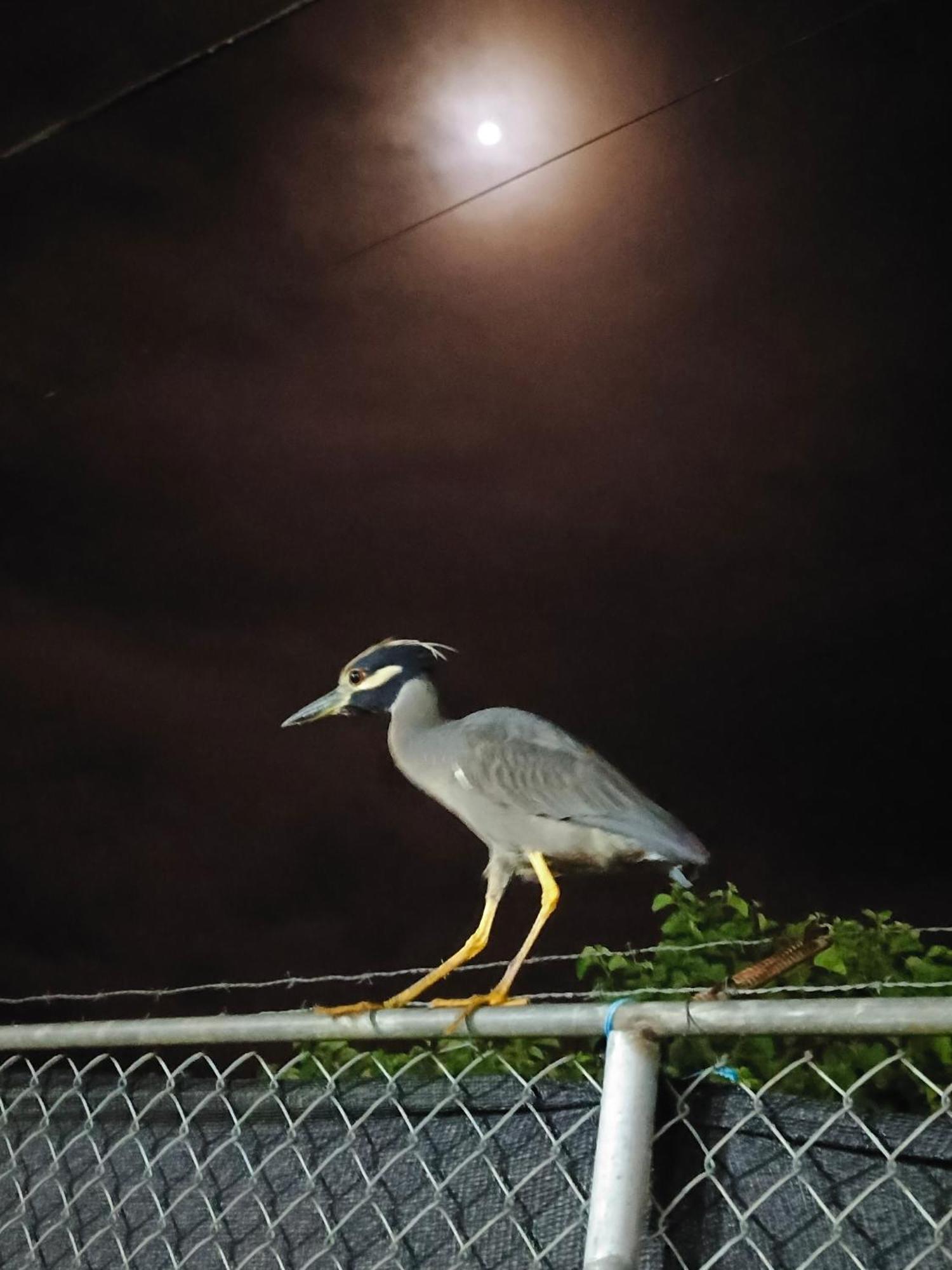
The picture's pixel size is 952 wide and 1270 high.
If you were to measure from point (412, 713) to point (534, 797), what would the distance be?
0.72 feet

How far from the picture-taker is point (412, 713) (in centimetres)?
131

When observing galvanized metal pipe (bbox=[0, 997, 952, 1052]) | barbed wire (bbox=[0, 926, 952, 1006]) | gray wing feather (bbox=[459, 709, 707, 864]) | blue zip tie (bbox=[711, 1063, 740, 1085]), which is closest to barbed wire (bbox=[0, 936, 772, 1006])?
barbed wire (bbox=[0, 926, 952, 1006])

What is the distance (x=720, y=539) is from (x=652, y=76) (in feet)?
1.88

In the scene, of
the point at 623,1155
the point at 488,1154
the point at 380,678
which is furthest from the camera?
the point at 380,678

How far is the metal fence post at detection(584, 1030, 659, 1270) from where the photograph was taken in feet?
1.75

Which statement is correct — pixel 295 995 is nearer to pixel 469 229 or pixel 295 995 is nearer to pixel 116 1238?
pixel 116 1238

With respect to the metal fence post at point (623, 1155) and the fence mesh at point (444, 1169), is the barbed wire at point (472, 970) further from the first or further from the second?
the metal fence post at point (623, 1155)

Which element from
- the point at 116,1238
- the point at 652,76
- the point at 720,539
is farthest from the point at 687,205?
the point at 116,1238

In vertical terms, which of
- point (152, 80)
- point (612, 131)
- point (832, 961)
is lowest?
point (832, 961)

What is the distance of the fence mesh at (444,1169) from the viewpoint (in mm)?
564

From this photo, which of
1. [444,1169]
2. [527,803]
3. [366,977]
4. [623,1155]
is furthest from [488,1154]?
[527,803]

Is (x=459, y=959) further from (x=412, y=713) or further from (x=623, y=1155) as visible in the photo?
(x=623, y=1155)

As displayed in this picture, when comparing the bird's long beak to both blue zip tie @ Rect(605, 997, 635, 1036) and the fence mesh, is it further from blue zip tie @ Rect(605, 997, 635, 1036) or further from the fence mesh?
blue zip tie @ Rect(605, 997, 635, 1036)

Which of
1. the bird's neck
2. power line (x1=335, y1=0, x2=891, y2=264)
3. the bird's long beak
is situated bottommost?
the bird's neck
